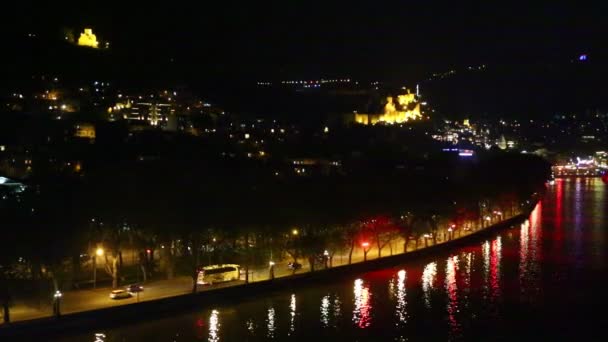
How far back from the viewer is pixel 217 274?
1244 centimetres

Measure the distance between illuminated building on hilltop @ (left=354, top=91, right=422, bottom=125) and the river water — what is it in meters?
32.3

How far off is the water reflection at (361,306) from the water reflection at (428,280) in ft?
3.40

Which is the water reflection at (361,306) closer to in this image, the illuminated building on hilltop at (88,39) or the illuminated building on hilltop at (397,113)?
the illuminated building on hilltop at (397,113)

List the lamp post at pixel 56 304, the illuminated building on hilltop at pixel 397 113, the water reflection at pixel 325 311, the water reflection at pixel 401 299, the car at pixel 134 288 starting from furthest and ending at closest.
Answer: the illuminated building on hilltop at pixel 397 113
the water reflection at pixel 401 299
the car at pixel 134 288
the water reflection at pixel 325 311
the lamp post at pixel 56 304

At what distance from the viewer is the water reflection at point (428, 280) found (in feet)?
41.2

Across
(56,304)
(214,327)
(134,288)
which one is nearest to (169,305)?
(134,288)

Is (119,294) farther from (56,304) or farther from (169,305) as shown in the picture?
(56,304)

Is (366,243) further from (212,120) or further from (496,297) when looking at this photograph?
(212,120)

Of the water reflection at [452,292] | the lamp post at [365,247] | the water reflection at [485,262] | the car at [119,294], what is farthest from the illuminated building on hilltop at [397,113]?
the car at [119,294]

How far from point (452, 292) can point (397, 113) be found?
40.5 metres

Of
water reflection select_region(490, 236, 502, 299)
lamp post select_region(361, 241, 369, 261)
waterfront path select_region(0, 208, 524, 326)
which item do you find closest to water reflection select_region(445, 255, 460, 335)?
water reflection select_region(490, 236, 502, 299)

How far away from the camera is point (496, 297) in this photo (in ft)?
41.5

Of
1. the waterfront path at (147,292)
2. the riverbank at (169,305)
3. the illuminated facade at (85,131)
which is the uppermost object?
the illuminated facade at (85,131)

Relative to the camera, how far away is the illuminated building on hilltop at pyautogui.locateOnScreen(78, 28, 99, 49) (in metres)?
51.2
